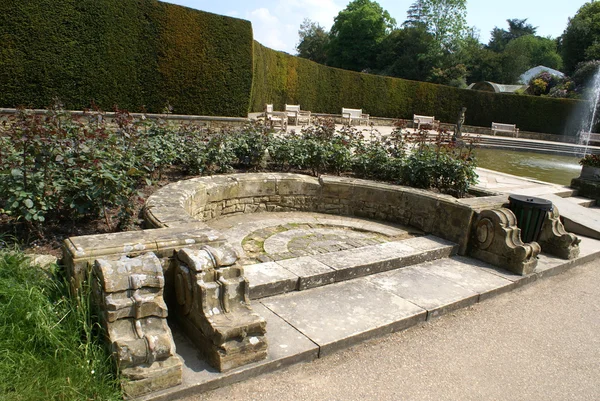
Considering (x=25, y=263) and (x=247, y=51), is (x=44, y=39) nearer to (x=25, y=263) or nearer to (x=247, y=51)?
(x=247, y=51)

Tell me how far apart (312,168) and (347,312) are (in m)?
3.65

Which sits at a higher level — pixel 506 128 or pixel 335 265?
pixel 506 128

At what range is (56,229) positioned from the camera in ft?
12.1

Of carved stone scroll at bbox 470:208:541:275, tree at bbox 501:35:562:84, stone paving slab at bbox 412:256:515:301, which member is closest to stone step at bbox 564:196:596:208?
carved stone scroll at bbox 470:208:541:275

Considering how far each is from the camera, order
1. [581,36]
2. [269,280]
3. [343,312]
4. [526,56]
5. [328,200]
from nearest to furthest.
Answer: [343,312], [269,280], [328,200], [581,36], [526,56]

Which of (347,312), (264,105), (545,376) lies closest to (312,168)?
(347,312)

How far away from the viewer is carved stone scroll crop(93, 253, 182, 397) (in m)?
2.31

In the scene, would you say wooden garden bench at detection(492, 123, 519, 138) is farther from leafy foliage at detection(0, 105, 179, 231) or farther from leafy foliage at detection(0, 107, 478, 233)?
leafy foliage at detection(0, 105, 179, 231)

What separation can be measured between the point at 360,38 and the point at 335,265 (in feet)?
164

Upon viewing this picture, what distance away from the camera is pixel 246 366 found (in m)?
2.65

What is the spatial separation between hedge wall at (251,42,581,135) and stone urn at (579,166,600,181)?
1334cm

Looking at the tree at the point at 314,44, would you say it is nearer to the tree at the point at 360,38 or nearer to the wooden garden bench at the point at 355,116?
the tree at the point at 360,38

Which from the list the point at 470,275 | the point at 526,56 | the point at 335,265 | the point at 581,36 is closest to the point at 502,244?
the point at 470,275

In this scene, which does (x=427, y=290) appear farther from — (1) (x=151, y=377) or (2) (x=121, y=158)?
(2) (x=121, y=158)
